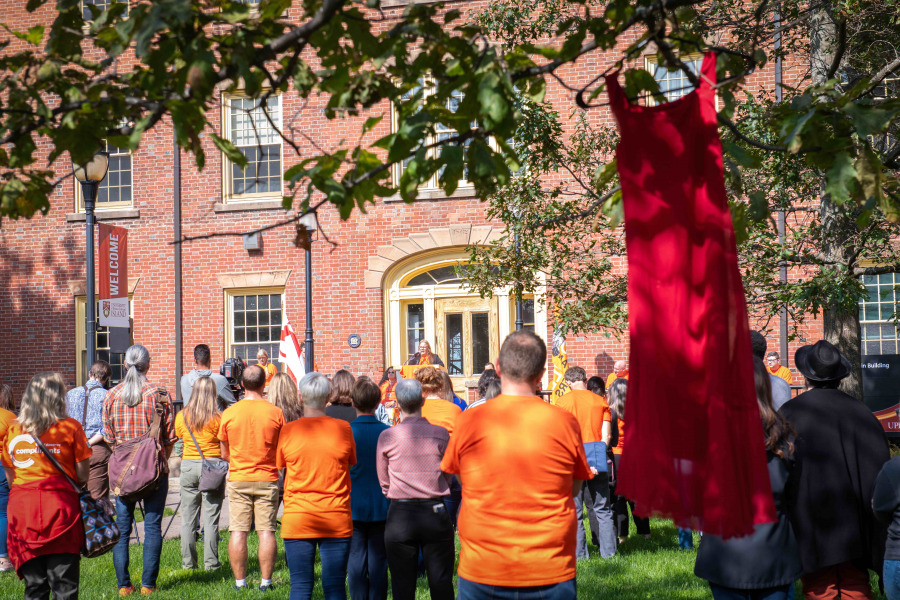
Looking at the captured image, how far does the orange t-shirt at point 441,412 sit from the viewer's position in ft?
22.5

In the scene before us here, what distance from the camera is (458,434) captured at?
3.87 m

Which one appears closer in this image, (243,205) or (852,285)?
(852,285)

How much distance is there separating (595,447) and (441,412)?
1.87m

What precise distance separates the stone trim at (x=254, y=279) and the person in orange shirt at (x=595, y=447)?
10.7 metres

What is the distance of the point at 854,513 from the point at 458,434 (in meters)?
2.06

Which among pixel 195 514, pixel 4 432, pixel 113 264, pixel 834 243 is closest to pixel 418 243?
pixel 113 264

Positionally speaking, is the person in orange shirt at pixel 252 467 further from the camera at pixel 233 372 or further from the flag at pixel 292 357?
the flag at pixel 292 357

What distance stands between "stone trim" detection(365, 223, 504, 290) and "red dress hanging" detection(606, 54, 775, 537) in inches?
551

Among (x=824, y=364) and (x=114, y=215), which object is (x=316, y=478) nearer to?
(x=824, y=364)

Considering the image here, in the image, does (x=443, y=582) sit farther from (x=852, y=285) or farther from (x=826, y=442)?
(x=852, y=285)

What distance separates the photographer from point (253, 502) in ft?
23.3

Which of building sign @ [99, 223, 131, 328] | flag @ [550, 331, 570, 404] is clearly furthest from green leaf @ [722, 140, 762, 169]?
building sign @ [99, 223, 131, 328]

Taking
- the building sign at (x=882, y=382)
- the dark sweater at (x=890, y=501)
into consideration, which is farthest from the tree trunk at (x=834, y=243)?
the building sign at (x=882, y=382)

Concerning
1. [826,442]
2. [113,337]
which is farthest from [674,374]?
[113,337]
